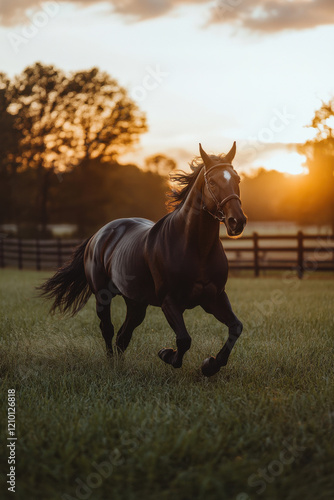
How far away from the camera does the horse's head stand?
409 cm

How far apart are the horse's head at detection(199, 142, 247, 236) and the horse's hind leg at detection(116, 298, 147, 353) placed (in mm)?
1832

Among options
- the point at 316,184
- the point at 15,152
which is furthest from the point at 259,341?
the point at 15,152

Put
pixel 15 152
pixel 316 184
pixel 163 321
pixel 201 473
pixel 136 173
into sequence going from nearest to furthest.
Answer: pixel 201 473
pixel 163 321
pixel 316 184
pixel 15 152
pixel 136 173

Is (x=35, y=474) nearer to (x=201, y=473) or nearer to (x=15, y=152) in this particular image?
(x=201, y=473)

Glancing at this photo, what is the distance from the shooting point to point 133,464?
3.21 m

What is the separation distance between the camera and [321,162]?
1040 inches

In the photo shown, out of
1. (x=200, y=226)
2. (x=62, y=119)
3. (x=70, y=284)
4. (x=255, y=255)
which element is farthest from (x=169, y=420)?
(x=62, y=119)

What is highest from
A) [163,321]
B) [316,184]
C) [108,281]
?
[316,184]

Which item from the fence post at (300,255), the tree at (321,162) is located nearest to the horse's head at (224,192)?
the fence post at (300,255)

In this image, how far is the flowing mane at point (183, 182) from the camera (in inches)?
199

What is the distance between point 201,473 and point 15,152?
108 ft

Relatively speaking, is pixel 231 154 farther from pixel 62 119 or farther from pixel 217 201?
pixel 62 119

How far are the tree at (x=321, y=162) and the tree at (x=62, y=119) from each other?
15.1 meters

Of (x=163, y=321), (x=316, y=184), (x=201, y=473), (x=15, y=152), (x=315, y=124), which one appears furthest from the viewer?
(x=15, y=152)
